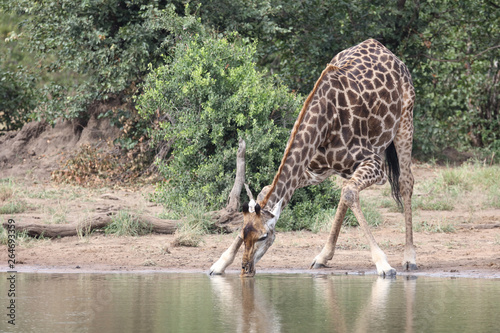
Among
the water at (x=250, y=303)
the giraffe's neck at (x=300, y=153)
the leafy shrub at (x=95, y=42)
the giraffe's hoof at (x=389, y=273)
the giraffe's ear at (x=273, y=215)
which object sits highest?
the leafy shrub at (x=95, y=42)

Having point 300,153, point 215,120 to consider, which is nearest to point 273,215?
point 300,153

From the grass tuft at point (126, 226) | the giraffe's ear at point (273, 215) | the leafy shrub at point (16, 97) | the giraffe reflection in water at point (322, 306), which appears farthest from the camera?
the leafy shrub at point (16, 97)

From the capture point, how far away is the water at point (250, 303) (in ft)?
15.9

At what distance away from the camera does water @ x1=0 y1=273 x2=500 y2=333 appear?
191 inches

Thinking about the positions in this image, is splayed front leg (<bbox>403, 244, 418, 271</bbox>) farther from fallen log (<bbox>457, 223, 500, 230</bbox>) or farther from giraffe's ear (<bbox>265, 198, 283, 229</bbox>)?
fallen log (<bbox>457, 223, 500, 230</bbox>)

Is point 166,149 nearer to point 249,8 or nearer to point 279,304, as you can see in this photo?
point 249,8

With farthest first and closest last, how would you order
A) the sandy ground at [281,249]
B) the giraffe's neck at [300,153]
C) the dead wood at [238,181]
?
the dead wood at [238,181] → the sandy ground at [281,249] → the giraffe's neck at [300,153]

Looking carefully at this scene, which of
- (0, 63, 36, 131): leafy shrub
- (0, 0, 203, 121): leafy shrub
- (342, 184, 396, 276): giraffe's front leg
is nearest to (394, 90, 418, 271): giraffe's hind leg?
(342, 184, 396, 276): giraffe's front leg

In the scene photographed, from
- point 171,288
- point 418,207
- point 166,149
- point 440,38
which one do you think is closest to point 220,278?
point 171,288

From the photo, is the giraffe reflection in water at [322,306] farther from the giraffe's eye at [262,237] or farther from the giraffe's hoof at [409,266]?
the giraffe's hoof at [409,266]

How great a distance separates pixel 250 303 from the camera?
576cm

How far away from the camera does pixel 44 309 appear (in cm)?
549

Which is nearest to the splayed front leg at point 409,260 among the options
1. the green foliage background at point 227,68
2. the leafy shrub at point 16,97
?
the green foliage background at point 227,68

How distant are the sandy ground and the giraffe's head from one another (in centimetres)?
79
